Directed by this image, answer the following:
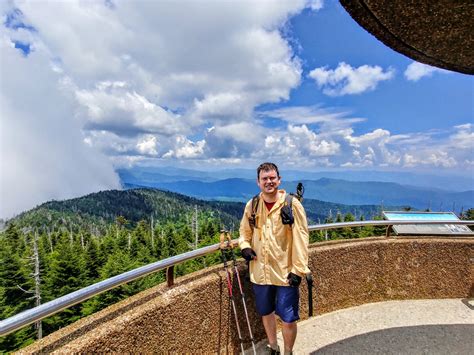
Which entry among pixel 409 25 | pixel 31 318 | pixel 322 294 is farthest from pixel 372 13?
pixel 322 294

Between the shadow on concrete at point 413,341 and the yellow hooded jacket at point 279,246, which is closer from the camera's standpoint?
the yellow hooded jacket at point 279,246

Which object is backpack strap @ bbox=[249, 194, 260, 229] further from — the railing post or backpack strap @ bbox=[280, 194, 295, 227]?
the railing post

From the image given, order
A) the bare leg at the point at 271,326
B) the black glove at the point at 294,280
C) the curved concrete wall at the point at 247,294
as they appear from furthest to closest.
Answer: the bare leg at the point at 271,326 → the black glove at the point at 294,280 → the curved concrete wall at the point at 247,294

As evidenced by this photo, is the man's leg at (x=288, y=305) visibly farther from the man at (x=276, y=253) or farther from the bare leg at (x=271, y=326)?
the bare leg at (x=271, y=326)

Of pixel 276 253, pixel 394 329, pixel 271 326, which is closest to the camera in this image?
pixel 276 253

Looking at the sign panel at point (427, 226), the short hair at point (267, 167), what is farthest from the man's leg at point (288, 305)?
the sign panel at point (427, 226)

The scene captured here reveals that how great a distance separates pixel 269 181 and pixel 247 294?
1481 millimetres

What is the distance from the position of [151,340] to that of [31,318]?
1.09 meters

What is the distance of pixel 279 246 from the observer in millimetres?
3275

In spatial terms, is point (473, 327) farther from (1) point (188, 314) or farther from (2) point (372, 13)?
(2) point (372, 13)

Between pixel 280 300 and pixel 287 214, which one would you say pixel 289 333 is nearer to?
pixel 280 300

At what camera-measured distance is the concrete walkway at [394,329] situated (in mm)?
3867

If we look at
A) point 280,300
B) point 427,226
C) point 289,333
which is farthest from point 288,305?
point 427,226

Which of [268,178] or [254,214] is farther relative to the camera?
[254,214]
